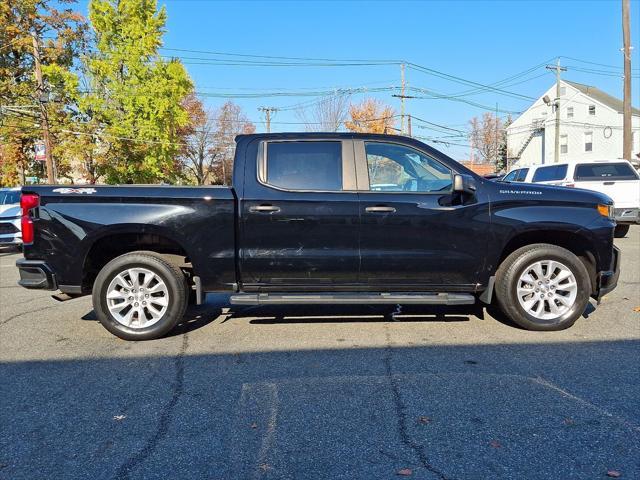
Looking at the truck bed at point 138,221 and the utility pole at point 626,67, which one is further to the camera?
the utility pole at point 626,67

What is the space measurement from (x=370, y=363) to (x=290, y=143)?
7.64ft

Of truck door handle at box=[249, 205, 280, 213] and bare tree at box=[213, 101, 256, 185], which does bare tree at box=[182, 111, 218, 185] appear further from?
truck door handle at box=[249, 205, 280, 213]

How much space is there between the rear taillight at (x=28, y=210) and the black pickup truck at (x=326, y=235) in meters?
0.01

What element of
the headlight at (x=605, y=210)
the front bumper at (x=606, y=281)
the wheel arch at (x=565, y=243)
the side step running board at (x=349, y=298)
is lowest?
the side step running board at (x=349, y=298)

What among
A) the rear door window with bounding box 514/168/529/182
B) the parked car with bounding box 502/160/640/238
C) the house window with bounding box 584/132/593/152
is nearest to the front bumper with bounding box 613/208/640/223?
the parked car with bounding box 502/160/640/238

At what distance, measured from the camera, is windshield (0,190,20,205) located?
13784 millimetres

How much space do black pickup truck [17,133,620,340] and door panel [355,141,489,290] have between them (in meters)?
0.01

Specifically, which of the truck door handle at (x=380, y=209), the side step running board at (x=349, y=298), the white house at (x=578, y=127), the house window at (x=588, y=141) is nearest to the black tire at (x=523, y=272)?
the side step running board at (x=349, y=298)

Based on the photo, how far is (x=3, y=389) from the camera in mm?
3885

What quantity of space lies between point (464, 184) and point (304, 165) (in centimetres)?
157

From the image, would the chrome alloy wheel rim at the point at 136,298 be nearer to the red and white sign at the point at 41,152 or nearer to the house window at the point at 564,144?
the red and white sign at the point at 41,152

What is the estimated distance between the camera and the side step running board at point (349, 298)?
4.95 meters

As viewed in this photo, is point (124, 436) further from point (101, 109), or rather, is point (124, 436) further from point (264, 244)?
point (101, 109)

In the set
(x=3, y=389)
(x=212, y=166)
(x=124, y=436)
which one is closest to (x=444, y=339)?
(x=124, y=436)
